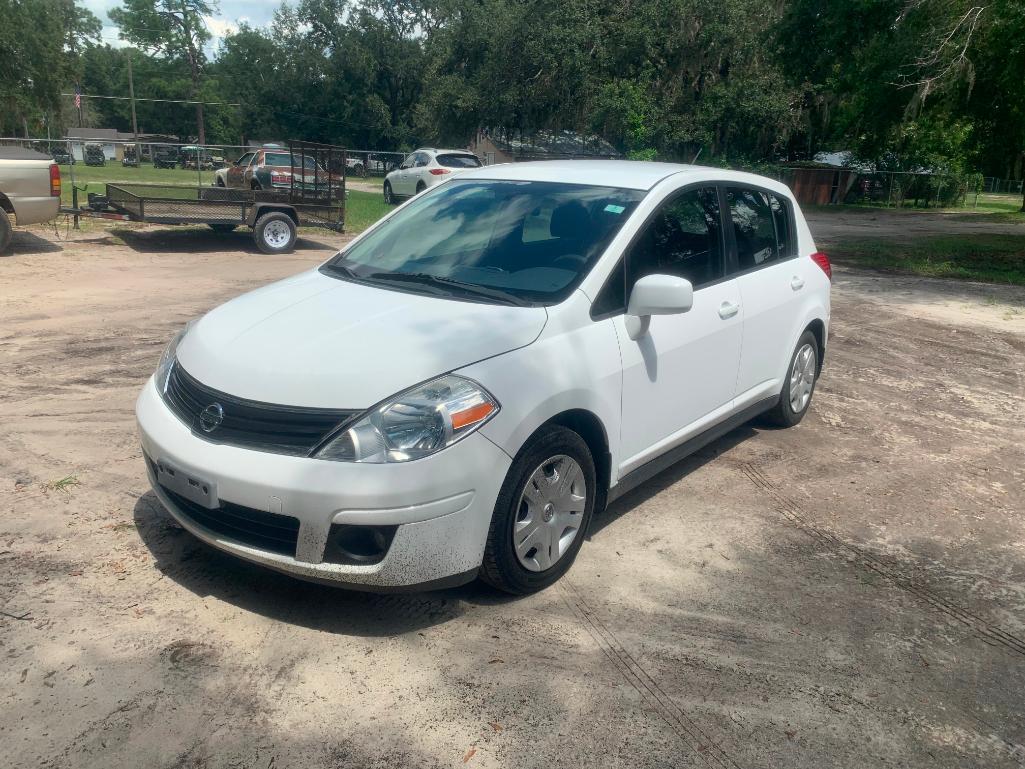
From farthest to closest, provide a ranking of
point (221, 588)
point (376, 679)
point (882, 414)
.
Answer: point (882, 414) → point (221, 588) → point (376, 679)

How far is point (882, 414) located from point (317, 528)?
16.9 ft

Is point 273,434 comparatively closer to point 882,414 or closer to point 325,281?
point 325,281

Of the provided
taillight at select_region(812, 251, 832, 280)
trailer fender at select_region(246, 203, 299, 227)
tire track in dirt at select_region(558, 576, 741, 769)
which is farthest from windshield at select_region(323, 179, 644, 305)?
trailer fender at select_region(246, 203, 299, 227)

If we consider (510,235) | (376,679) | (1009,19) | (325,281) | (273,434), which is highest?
(1009,19)

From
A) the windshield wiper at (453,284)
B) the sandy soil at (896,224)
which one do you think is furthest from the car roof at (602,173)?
the sandy soil at (896,224)

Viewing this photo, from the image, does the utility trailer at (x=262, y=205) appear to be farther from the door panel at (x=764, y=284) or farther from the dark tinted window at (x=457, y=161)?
the door panel at (x=764, y=284)

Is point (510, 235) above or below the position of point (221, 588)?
above

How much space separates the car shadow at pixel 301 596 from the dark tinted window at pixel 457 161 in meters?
22.4

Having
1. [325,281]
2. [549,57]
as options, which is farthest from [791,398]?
[549,57]

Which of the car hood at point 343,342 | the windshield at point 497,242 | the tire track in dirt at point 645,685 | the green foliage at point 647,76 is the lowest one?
the tire track in dirt at point 645,685

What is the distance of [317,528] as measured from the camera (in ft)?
10.5

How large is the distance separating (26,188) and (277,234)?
3800 mm

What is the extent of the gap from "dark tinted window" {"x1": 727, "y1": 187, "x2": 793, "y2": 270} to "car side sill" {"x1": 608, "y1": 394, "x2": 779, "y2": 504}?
93cm

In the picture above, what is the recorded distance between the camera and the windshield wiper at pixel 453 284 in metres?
3.96
